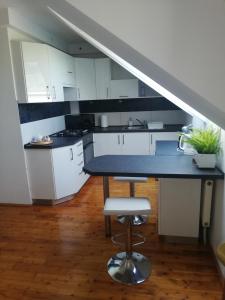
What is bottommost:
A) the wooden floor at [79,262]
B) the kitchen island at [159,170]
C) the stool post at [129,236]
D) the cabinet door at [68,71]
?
the wooden floor at [79,262]

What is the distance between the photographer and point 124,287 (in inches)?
77.7

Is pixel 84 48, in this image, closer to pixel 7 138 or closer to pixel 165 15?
pixel 7 138

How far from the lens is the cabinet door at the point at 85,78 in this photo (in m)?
4.56

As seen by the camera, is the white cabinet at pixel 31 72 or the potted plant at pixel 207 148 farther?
the white cabinet at pixel 31 72

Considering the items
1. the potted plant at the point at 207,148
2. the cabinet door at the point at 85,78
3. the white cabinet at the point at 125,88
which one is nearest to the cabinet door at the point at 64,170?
the cabinet door at the point at 85,78

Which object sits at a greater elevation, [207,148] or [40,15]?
[40,15]

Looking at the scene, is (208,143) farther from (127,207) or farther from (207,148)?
(127,207)

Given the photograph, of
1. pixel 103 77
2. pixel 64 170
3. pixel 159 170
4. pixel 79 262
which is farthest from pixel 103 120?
pixel 79 262

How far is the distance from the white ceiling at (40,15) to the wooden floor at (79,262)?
2418 millimetres

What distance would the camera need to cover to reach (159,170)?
2.18m

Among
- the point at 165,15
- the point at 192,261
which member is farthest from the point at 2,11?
the point at 192,261

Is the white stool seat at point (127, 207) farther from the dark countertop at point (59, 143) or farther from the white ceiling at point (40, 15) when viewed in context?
the white ceiling at point (40, 15)

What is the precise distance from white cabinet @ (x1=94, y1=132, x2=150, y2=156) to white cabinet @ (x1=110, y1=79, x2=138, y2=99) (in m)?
0.78

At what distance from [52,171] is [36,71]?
1.42 metres
